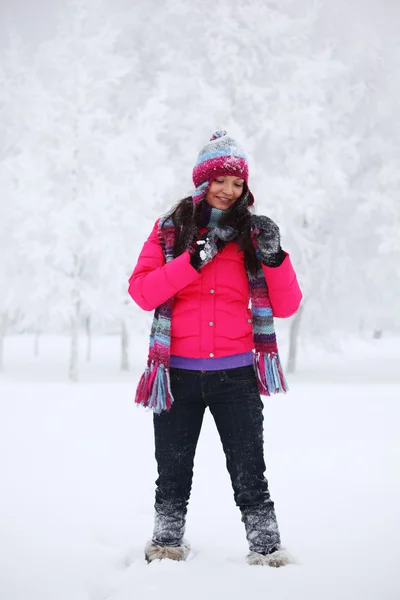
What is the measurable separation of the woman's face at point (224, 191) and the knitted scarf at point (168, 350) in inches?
10.3

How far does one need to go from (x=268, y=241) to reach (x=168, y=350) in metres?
0.74

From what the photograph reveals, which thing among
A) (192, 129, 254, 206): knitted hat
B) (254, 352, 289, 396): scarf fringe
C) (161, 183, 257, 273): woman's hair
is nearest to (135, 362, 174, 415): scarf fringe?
(254, 352, 289, 396): scarf fringe

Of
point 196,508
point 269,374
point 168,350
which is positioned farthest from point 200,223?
point 196,508

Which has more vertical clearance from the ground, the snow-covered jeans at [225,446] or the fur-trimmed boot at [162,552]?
the snow-covered jeans at [225,446]

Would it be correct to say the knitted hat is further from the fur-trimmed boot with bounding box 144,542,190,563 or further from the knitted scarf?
the fur-trimmed boot with bounding box 144,542,190,563

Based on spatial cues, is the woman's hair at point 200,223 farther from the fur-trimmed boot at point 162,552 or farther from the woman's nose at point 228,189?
the fur-trimmed boot at point 162,552

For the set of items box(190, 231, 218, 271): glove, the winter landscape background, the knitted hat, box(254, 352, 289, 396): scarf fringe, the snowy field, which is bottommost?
the snowy field

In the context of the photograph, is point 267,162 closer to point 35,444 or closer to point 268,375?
point 35,444

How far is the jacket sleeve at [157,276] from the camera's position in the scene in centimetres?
289

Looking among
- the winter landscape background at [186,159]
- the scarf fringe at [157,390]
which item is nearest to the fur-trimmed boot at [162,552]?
the scarf fringe at [157,390]

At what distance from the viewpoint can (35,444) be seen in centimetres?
637

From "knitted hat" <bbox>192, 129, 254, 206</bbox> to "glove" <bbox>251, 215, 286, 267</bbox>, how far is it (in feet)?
0.94

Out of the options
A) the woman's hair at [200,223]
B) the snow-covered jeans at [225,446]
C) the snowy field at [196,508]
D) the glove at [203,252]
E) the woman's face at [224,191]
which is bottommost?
the snowy field at [196,508]

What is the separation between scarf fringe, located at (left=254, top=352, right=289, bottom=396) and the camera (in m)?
3.05
